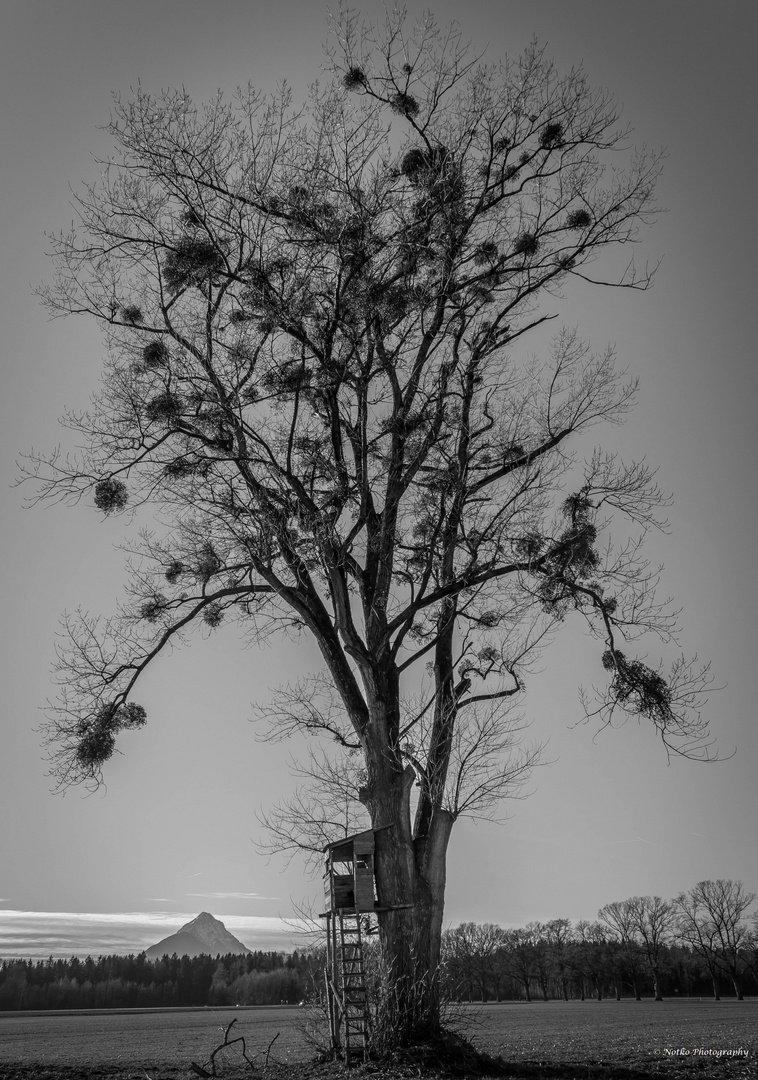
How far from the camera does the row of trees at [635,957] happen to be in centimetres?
7038

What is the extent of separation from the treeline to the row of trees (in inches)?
861

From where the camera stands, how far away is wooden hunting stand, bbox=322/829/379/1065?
8914 millimetres

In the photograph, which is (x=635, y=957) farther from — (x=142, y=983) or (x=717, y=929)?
(x=142, y=983)

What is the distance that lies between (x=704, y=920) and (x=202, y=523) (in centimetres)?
8031

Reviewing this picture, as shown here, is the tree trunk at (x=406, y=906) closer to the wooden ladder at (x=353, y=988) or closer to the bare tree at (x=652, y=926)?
the wooden ladder at (x=353, y=988)

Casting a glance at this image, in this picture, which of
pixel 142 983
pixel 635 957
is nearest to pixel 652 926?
pixel 635 957

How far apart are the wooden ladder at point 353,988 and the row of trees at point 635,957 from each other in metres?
63.1

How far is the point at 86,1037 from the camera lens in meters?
30.9

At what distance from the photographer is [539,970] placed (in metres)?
81.4

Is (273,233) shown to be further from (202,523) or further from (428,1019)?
(428,1019)

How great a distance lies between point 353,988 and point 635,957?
76607 mm

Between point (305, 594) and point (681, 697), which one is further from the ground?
point (305, 594)

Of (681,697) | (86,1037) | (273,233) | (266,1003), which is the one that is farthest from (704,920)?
(273,233)

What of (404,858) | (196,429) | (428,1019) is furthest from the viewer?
(196,429)
